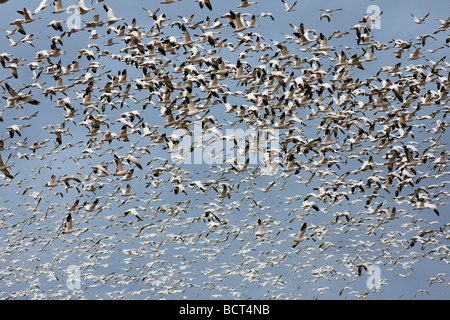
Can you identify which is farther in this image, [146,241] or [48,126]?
[146,241]

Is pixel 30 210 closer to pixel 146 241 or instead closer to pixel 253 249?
pixel 146 241

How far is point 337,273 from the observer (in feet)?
168

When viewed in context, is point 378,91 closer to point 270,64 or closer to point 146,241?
point 270,64

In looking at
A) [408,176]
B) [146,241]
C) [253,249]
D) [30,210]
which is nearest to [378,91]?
[408,176]

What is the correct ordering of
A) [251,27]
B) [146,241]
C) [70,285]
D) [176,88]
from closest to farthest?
1. [251,27]
2. [176,88]
3. [146,241]
4. [70,285]

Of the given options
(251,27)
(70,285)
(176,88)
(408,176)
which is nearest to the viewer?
(251,27)

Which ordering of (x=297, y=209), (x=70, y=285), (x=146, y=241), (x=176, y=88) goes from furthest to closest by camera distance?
(x=70, y=285)
(x=146, y=241)
(x=297, y=209)
(x=176, y=88)

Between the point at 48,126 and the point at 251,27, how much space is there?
1402 cm

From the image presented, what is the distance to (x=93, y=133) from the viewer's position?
131ft

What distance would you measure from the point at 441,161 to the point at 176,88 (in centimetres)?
1754

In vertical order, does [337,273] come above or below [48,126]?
below

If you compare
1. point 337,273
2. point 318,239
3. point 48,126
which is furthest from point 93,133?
point 337,273

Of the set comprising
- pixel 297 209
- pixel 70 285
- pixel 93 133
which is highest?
pixel 93 133

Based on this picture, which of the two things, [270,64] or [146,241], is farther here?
[146,241]
